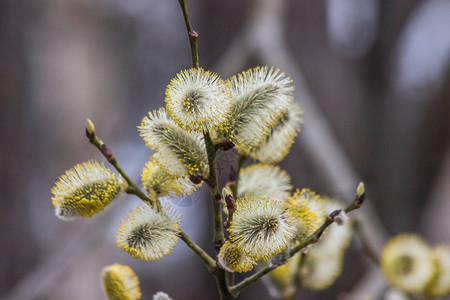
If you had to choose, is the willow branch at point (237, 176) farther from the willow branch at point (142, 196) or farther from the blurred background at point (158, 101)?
the blurred background at point (158, 101)

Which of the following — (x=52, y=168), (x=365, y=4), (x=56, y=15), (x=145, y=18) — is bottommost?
(x=365, y=4)

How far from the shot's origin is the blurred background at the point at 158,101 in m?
0.69

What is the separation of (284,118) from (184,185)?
67 mm

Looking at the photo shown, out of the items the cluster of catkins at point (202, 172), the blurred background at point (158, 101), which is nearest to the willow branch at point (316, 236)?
the cluster of catkins at point (202, 172)

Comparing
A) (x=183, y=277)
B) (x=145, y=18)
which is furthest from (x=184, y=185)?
(x=145, y=18)

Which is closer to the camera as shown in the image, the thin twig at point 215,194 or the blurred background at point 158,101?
the thin twig at point 215,194

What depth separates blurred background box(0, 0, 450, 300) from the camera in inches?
Result: 27.0

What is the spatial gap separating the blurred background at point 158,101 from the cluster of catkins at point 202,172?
0.24 m

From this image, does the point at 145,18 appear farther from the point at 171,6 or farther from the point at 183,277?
the point at 183,277

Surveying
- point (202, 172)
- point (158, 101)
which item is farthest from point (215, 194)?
point (158, 101)

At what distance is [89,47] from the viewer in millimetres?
795

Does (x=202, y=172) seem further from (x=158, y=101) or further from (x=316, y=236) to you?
(x=158, y=101)

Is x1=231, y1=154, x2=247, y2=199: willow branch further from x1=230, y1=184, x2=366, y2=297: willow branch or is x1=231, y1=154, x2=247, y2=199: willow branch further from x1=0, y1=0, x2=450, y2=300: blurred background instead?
x1=0, y1=0, x2=450, y2=300: blurred background

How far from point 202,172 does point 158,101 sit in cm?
34
